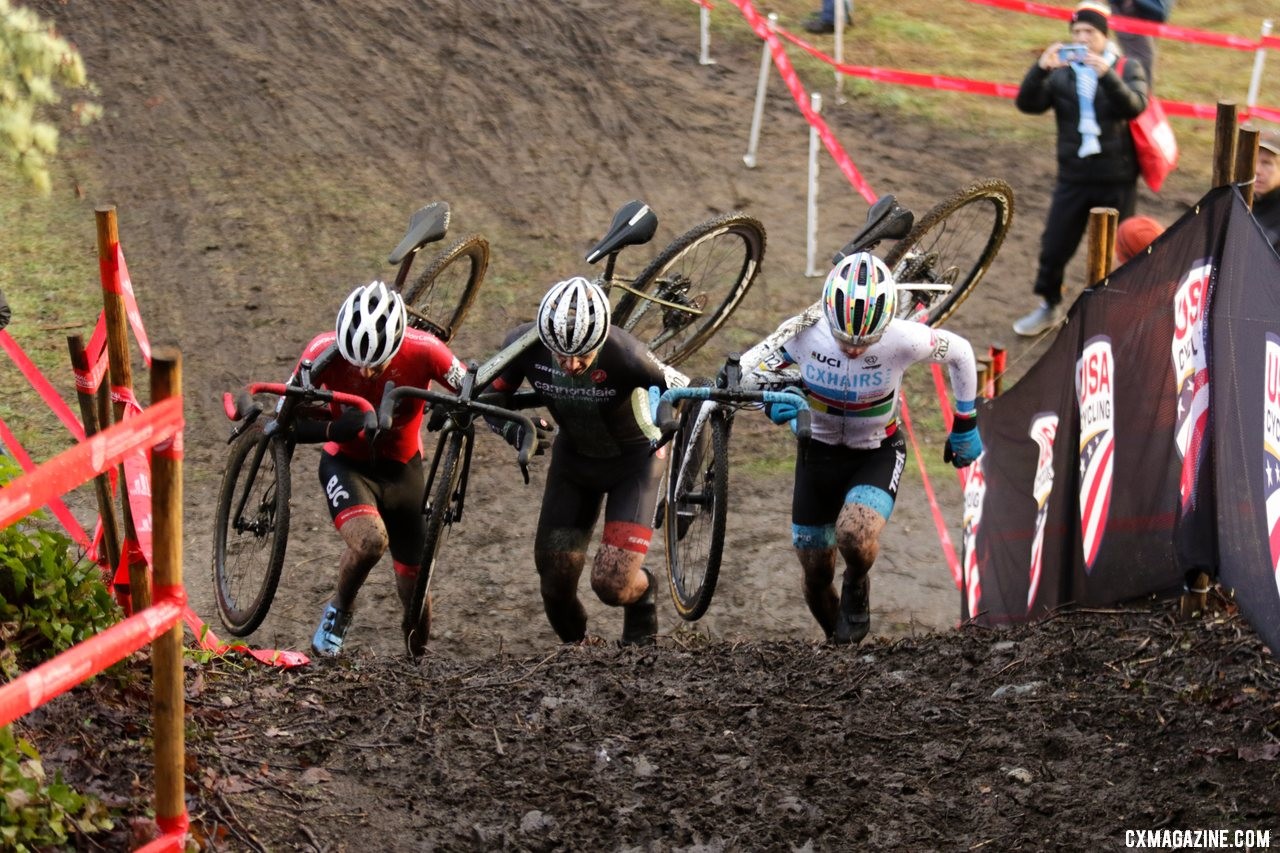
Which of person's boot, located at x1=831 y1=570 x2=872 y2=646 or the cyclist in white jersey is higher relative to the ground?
the cyclist in white jersey

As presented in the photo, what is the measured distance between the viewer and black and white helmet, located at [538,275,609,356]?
721 cm

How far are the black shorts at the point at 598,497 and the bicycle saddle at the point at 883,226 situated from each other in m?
1.88

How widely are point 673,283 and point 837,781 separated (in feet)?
13.7

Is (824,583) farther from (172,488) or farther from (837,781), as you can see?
(172,488)

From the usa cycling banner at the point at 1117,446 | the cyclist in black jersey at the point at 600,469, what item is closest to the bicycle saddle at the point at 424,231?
the cyclist in black jersey at the point at 600,469

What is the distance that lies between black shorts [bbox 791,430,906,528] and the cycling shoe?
8.33 feet

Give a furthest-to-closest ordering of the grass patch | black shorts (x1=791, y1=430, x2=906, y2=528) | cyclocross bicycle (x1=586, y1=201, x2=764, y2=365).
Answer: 1. the grass patch
2. cyclocross bicycle (x1=586, y1=201, x2=764, y2=365)
3. black shorts (x1=791, y1=430, x2=906, y2=528)

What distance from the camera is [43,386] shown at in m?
8.59

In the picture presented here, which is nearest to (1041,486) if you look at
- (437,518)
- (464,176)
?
(437,518)

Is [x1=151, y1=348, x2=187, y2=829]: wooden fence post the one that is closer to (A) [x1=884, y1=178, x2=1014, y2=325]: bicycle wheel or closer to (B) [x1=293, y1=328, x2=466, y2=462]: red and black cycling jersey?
(B) [x1=293, y1=328, x2=466, y2=462]: red and black cycling jersey

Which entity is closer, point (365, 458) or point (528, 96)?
point (365, 458)

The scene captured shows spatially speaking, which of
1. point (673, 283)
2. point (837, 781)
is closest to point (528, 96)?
point (673, 283)

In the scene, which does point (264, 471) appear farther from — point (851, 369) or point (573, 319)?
point (851, 369)

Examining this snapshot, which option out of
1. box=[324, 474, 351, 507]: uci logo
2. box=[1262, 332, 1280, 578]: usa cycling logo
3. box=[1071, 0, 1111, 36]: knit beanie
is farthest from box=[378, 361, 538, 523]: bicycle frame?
box=[1071, 0, 1111, 36]: knit beanie
